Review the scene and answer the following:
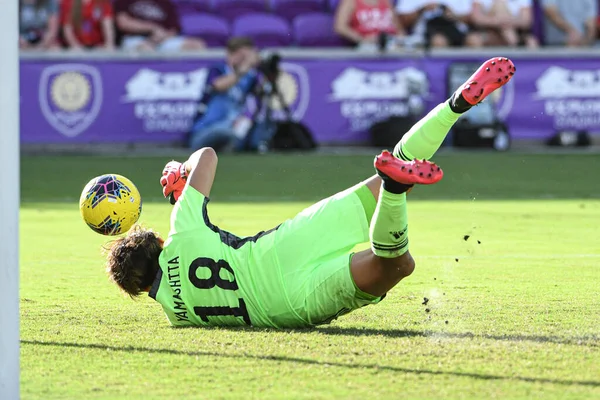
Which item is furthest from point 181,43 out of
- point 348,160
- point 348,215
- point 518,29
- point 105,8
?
point 348,215

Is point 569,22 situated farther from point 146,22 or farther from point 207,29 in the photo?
point 146,22

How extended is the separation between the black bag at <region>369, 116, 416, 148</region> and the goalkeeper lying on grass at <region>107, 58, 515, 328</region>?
11.8 m

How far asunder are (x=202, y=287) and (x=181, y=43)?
14.6m

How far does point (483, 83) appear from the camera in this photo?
612cm

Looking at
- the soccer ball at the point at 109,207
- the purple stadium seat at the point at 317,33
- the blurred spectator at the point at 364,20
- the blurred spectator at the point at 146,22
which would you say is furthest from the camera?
the purple stadium seat at the point at 317,33

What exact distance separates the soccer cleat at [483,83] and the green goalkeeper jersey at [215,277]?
1.32 meters

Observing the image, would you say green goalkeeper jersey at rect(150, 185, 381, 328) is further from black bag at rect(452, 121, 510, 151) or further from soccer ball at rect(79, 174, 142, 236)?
black bag at rect(452, 121, 510, 151)

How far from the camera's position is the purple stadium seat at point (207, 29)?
20875 mm

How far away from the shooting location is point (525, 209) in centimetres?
1166

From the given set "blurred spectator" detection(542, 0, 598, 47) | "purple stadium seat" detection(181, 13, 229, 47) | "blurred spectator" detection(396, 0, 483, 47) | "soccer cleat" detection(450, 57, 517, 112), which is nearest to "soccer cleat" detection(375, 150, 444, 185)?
"soccer cleat" detection(450, 57, 517, 112)

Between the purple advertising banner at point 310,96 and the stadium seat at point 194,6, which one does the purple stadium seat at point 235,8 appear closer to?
the stadium seat at point 194,6

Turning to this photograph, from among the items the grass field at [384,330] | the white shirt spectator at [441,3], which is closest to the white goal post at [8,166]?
the grass field at [384,330]

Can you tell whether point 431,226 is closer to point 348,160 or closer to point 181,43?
point 348,160

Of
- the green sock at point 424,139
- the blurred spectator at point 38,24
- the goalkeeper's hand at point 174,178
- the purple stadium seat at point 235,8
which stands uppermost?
Result: the green sock at point 424,139
